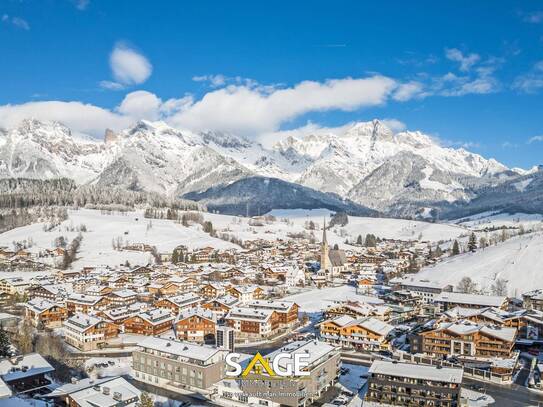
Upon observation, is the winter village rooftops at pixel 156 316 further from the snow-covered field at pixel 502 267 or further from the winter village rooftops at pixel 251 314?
the snow-covered field at pixel 502 267

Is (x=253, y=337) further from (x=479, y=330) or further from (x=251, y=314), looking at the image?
(x=479, y=330)

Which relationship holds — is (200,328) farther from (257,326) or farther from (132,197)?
(132,197)

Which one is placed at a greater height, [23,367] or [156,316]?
[156,316]

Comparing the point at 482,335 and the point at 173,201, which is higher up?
the point at 173,201

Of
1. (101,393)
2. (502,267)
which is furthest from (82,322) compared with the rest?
(502,267)

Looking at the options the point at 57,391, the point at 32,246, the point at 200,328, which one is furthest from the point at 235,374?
the point at 32,246

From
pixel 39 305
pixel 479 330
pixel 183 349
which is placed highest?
pixel 479 330

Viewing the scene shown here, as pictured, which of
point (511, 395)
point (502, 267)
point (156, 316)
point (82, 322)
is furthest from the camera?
point (502, 267)

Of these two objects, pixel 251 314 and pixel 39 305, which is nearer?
pixel 251 314
